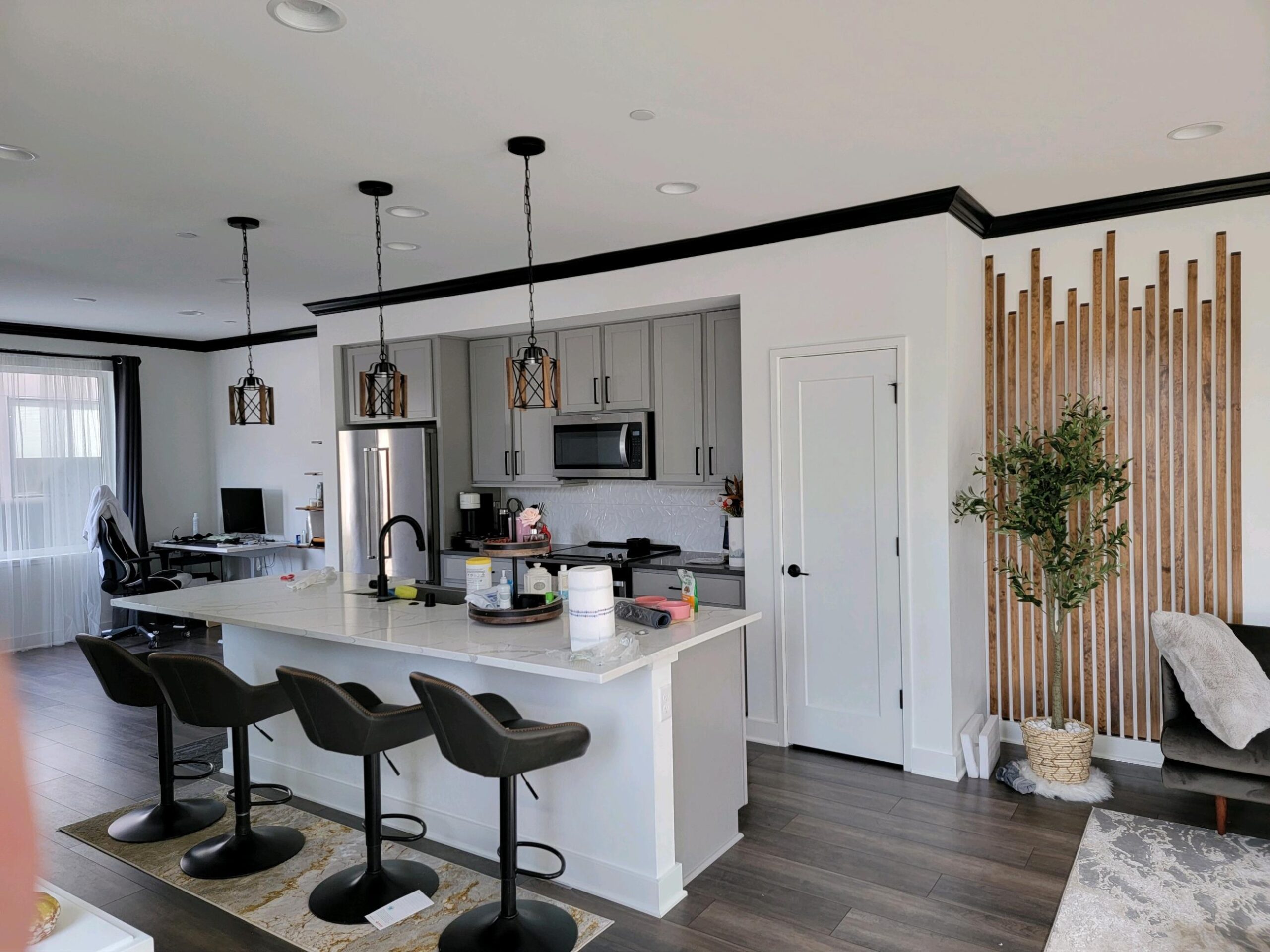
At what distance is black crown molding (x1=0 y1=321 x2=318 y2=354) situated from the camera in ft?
24.4

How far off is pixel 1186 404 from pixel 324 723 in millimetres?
3922

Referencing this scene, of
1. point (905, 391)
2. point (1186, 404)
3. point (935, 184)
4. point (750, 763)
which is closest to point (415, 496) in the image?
point (750, 763)

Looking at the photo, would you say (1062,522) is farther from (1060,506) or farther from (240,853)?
(240,853)

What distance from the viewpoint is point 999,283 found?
4.48m

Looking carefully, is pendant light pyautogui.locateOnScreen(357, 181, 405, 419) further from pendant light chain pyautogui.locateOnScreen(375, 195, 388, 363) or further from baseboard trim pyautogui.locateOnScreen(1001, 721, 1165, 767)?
baseboard trim pyautogui.locateOnScreen(1001, 721, 1165, 767)

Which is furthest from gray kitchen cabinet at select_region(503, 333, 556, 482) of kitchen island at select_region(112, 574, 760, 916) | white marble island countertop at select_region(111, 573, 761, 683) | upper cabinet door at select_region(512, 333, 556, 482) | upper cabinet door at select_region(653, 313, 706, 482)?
kitchen island at select_region(112, 574, 760, 916)

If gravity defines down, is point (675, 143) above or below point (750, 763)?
above

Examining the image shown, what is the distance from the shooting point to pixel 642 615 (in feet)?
10.9

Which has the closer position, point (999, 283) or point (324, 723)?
point (324, 723)

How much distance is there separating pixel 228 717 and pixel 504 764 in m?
1.27

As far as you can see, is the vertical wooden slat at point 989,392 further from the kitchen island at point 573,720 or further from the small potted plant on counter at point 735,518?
the kitchen island at point 573,720

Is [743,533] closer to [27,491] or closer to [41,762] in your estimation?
[41,762]

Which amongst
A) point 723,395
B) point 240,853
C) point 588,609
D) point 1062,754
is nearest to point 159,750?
point 240,853

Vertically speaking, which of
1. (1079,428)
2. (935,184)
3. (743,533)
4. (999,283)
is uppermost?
(935,184)
